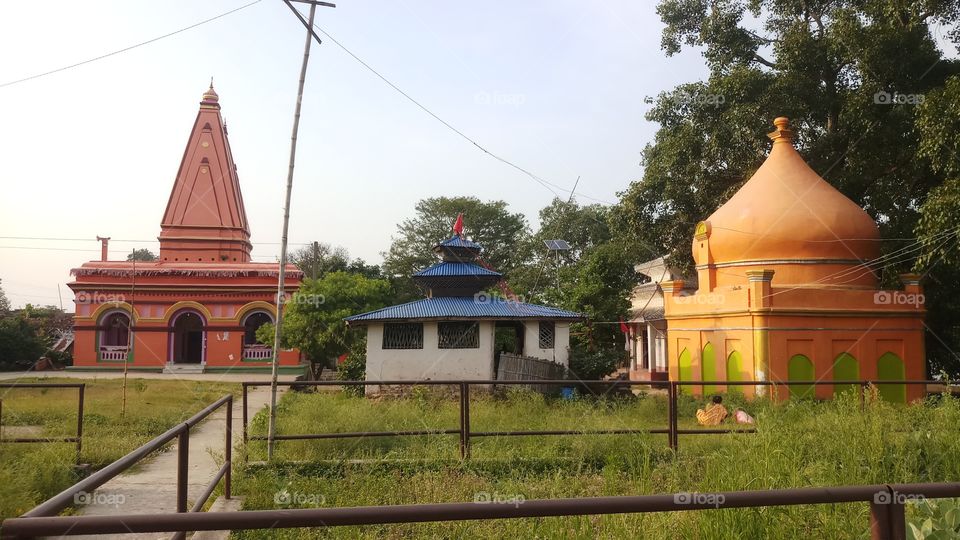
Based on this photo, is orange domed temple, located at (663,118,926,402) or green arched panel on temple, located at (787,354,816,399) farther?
orange domed temple, located at (663,118,926,402)

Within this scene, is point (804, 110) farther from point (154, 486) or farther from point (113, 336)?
point (113, 336)

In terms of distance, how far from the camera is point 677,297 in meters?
18.1

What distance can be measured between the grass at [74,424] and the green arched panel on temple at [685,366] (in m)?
12.1

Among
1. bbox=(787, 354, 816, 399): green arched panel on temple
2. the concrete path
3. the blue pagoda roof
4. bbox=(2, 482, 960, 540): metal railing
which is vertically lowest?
the concrete path

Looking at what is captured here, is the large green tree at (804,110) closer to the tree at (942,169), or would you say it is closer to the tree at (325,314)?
the tree at (942,169)

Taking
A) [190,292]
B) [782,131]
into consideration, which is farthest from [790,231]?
[190,292]

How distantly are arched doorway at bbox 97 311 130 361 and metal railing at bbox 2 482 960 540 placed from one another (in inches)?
1171

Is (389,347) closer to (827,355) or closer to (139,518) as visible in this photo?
(827,355)

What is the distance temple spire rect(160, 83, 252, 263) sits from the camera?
3073cm

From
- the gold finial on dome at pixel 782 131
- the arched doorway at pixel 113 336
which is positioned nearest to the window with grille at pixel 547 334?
the gold finial on dome at pixel 782 131

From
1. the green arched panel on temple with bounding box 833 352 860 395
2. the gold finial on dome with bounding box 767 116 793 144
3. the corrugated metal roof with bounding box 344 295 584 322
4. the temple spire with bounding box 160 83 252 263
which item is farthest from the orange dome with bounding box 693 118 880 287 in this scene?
the temple spire with bounding box 160 83 252 263

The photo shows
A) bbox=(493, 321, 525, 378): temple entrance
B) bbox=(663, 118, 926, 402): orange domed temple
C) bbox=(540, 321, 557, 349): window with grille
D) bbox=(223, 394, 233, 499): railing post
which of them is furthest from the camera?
bbox=(493, 321, 525, 378): temple entrance

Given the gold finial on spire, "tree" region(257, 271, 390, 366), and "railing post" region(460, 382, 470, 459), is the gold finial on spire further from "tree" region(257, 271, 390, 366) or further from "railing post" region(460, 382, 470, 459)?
"railing post" region(460, 382, 470, 459)

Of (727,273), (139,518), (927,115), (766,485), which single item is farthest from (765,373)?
(139,518)
